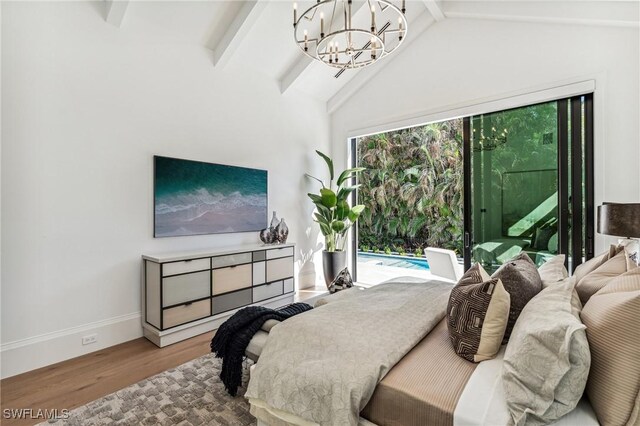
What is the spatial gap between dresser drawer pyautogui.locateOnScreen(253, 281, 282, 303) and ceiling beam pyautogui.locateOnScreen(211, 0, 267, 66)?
107 inches

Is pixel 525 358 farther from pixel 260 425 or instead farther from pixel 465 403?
pixel 260 425

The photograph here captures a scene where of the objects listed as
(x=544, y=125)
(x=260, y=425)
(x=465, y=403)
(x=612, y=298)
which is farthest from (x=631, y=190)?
(x=260, y=425)

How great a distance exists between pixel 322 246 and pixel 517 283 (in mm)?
3890

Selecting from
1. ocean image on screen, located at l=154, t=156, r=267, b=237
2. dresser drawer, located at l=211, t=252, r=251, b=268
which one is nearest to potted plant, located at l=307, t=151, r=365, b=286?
ocean image on screen, located at l=154, t=156, r=267, b=237

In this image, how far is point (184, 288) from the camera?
2.99m

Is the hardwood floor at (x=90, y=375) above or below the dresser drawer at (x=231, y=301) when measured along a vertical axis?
below

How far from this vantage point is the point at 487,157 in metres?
3.69

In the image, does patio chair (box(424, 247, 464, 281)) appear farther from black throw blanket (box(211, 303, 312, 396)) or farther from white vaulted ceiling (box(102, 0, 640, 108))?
white vaulted ceiling (box(102, 0, 640, 108))

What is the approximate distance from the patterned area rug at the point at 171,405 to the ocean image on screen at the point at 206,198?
4.99 feet

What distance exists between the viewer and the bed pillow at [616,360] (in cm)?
95

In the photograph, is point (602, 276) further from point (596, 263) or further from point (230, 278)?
point (230, 278)

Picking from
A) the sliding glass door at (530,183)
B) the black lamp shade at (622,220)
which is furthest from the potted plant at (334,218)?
the black lamp shade at (622,220)

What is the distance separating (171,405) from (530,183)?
3.89 m

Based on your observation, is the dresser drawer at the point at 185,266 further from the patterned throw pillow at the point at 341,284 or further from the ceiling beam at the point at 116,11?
the ceiling beam at the point at 116,11
